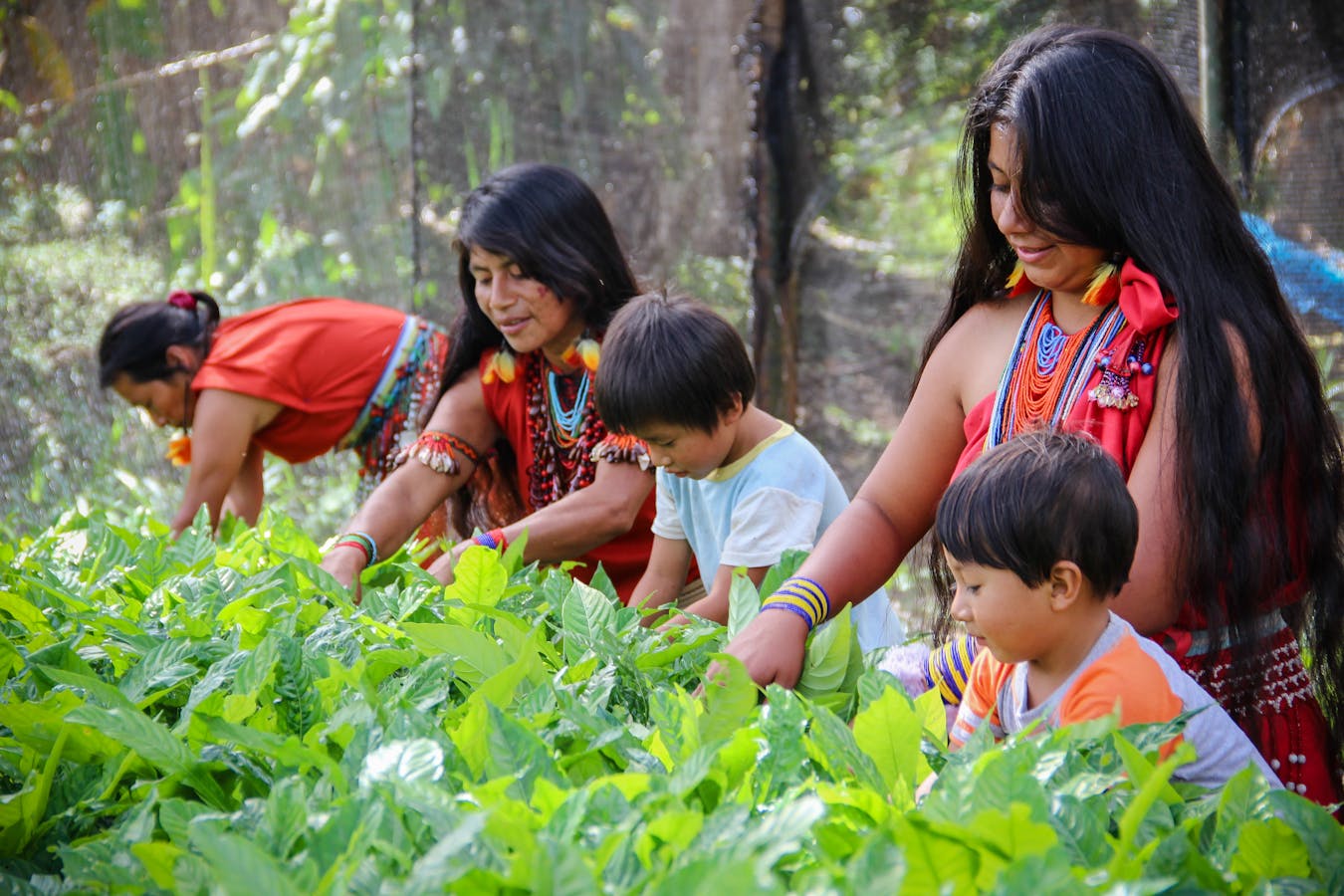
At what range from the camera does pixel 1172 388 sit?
1.76 meters

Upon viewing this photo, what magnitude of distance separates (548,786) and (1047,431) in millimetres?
761

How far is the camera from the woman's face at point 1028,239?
187 cm

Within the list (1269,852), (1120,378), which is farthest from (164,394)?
(1269,852)

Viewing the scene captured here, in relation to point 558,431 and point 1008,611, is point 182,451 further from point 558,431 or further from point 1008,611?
point 1008,611

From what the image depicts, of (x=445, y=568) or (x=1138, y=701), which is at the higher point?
(x=1138, y=701)

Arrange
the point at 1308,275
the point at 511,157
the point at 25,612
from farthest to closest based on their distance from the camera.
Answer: the point at 511,157 → the point at 1308,275 → the point at 25,612

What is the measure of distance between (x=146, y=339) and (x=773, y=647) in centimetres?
279

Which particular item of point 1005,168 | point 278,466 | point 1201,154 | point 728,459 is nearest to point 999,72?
point 1005,168

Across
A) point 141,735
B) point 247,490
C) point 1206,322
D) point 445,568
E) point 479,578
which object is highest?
point 1206,322

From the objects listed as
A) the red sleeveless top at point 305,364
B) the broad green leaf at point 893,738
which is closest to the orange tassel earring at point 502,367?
the red sleeveless top at point 305,364

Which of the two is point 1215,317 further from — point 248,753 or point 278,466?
point 278,466

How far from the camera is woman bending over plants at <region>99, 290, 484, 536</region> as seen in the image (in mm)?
3805

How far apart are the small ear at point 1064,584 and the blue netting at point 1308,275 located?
2.16m

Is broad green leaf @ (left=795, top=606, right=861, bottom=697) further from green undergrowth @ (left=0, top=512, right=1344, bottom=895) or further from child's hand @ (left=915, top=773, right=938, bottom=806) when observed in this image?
child's hand @ (left=915, top=773, right=938, bottom=806)
